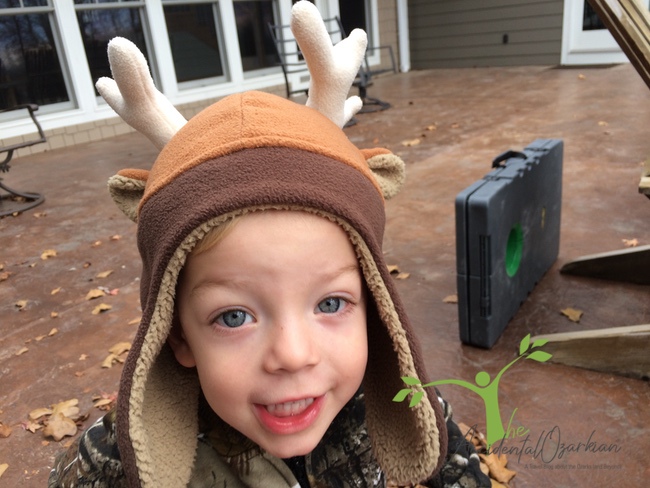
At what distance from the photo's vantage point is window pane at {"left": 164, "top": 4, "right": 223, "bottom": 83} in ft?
32.2

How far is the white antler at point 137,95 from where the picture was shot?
1.26 meters

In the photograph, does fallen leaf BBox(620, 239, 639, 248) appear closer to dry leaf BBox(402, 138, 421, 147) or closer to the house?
dry leaf BBox(402, 138, 421, 147)

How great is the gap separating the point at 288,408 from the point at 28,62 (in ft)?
29.8

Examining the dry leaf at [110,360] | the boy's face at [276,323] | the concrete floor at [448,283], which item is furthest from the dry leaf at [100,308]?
the boy's face at [276,323]

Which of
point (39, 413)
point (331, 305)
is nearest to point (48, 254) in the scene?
point (39, 413)

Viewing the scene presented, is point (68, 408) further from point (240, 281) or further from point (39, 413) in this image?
point (240, 281)

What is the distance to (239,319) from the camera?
3.27 ft

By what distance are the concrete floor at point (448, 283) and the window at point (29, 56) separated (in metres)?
1.11

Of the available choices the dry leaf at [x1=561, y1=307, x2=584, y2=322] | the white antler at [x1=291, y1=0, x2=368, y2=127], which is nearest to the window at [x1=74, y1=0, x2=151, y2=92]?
the dry leaf at [x1=561, y1=307, x2=584, y2=322]

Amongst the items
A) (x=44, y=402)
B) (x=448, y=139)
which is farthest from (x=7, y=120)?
(x=44, y=402)

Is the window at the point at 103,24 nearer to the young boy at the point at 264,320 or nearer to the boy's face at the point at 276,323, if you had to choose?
the young boy at the point at 264,320

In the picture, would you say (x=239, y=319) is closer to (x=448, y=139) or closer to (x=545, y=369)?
(x=545, y=369)

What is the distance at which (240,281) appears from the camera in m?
0.98

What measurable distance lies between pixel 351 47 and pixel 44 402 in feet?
7.08
